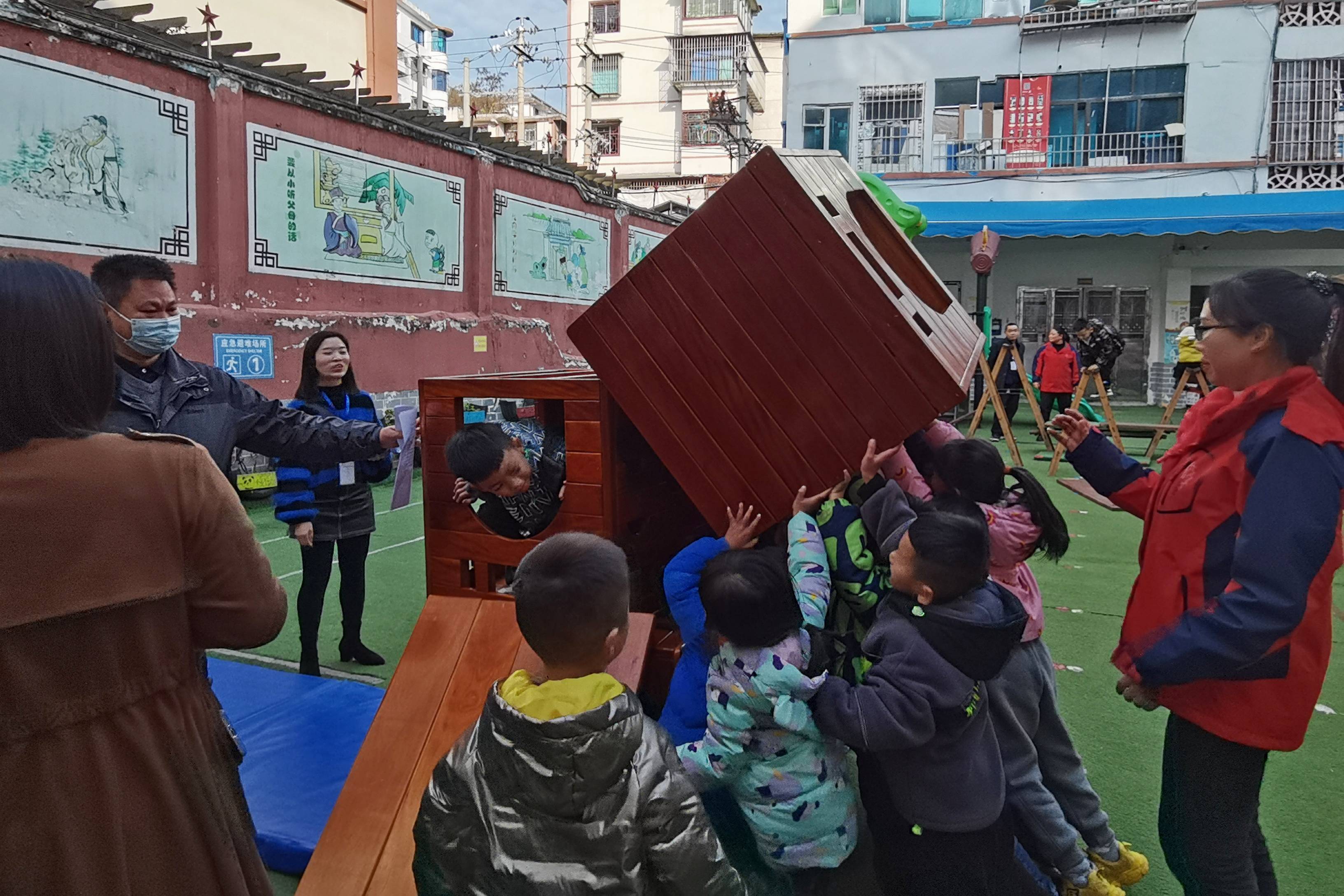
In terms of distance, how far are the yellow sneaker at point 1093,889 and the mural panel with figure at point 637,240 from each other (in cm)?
1245

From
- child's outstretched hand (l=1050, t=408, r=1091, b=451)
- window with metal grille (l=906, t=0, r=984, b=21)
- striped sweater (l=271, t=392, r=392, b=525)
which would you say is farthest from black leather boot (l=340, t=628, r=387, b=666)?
window with metal grille (l=906, t=0, r=984, b=21)

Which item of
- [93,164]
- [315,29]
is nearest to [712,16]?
[315,29]

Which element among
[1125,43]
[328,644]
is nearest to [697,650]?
[328,644]

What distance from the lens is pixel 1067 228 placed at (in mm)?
14836

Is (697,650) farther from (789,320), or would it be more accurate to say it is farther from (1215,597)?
(1215,597)

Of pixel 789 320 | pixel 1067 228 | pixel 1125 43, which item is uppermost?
pixel 1125 43

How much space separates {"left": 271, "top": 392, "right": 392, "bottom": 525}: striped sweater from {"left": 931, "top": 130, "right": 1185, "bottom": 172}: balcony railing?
17813mm

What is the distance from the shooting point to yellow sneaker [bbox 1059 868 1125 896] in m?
2.17

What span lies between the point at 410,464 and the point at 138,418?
0.88 meters

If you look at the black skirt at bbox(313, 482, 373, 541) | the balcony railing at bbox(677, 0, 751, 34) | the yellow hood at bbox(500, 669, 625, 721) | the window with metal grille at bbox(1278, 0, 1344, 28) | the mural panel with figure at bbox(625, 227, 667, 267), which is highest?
the balcony railing at bbox(677, 0, 751, 34)

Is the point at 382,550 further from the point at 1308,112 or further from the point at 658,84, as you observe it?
the point at 658,84

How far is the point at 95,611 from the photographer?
1309 mm

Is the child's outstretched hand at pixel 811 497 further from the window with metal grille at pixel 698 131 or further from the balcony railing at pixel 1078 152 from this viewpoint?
the window with metal grille at pixel 698 131

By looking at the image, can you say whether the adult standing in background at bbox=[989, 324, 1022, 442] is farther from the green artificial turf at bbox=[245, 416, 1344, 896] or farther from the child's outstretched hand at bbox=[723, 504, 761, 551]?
the child's outstretched hand at bbox=[723, 504, 761, 551]
